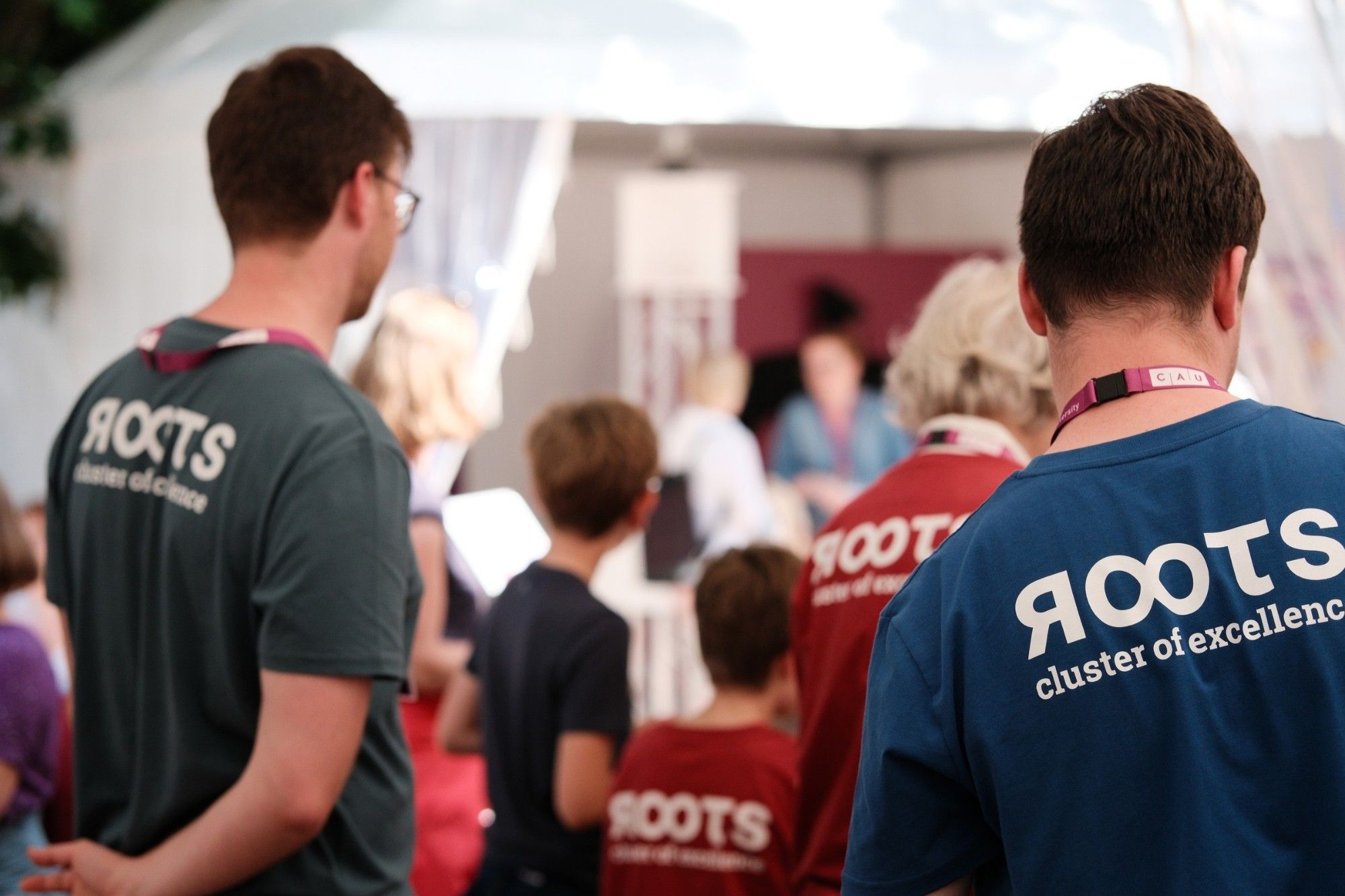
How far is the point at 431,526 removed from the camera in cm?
249

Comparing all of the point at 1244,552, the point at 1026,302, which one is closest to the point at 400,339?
the point at 1026,302

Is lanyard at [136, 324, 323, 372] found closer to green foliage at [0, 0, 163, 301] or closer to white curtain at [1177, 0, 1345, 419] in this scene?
white curtain at [1177, 0, 1345, 419]

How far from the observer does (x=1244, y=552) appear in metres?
0.89

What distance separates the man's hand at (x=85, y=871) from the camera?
4.34ft

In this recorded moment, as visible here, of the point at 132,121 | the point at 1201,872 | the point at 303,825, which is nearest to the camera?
the point at 1201,872

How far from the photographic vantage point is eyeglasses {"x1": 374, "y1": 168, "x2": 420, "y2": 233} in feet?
4.84

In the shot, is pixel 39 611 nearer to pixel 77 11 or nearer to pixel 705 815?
pixel 705 815

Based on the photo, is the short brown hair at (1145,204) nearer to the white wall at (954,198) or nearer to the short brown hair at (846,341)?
the short brown hair at (846,341)

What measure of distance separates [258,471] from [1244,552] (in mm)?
868

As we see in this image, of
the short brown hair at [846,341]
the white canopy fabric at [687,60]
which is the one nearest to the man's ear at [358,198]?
the white canopy fabric at [687,60]

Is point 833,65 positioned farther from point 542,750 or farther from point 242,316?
point 242,316

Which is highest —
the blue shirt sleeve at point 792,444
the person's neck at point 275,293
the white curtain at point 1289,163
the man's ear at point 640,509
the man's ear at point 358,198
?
the blue shirt sleeve at point 792,444

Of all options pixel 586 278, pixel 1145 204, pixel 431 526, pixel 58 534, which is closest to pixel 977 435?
pixel 1145 204

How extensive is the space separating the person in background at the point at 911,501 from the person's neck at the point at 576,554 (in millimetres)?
608
